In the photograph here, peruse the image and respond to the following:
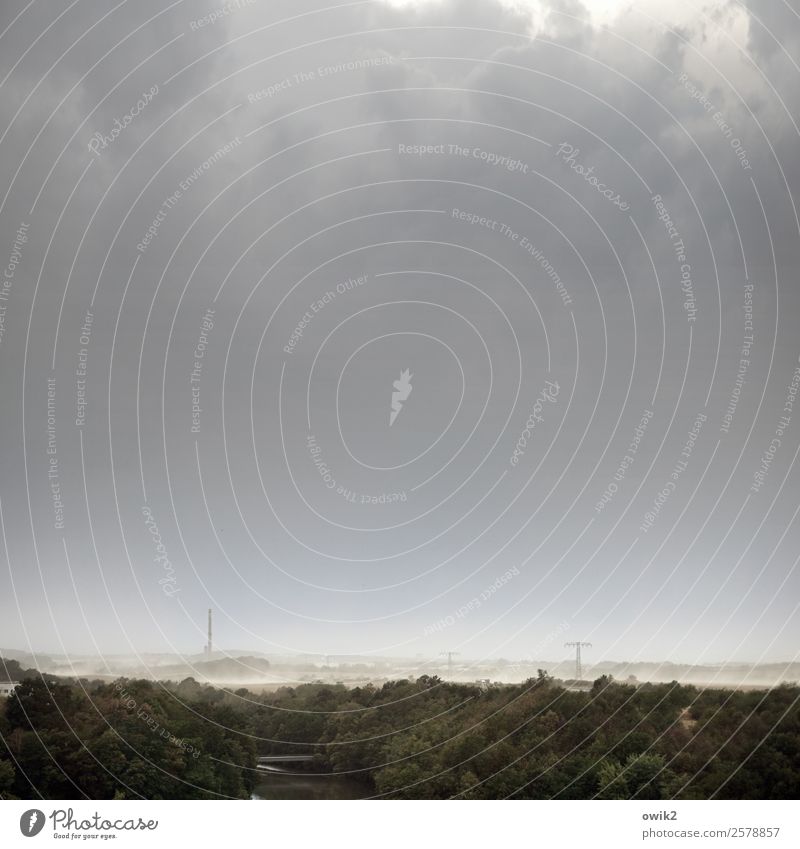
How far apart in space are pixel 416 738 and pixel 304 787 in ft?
5.21

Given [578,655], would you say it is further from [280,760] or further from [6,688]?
[6,688]

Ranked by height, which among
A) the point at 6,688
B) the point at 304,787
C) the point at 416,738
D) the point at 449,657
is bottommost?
the point at 304,787

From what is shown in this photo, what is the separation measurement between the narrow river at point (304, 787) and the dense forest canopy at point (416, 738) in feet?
0.39

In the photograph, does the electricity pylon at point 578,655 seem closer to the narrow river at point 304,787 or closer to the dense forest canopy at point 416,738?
the dense forest canopy at point 416,738

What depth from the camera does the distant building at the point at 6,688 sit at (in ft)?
37.5

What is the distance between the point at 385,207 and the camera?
1291cm

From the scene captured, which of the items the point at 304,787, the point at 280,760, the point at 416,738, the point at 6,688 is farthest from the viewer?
the point at 416,738

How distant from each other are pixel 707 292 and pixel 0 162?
365 inches

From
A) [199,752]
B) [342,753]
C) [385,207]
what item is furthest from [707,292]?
[199,752]

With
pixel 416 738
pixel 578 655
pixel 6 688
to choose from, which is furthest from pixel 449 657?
pixel 6 688

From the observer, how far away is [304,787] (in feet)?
39.1

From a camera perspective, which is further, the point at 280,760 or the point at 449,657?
the point at 449,657
